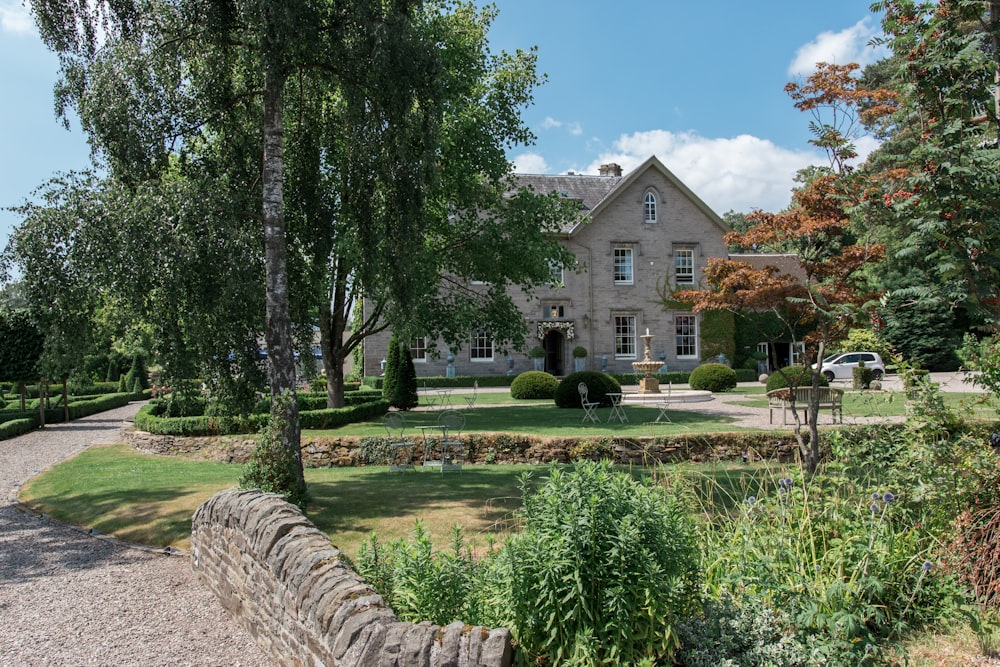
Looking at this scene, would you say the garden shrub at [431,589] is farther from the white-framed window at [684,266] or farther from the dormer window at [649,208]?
the dormer window at [649,208]

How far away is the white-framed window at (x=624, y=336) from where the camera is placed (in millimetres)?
34734

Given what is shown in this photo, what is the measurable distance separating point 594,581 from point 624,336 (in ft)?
105

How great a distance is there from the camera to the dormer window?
116ft

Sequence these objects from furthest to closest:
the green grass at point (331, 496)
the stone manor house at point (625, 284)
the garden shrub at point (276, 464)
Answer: the stone manor house at point (625, 284), the green grass at point (331, 496), the garden shrub at point (276, 464)

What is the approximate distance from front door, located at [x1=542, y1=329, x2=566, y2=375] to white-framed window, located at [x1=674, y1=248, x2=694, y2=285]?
277 inches

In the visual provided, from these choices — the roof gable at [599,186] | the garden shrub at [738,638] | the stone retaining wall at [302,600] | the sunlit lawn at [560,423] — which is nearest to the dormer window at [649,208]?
the roof gable at [599,186]

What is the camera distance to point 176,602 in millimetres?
6250

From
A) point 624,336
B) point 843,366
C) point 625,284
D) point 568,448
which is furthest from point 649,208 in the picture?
point 568,448

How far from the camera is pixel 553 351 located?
117 feet

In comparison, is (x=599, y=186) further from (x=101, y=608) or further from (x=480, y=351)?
(x=101, y=608)

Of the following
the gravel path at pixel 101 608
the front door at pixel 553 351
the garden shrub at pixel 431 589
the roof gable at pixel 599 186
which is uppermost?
the roof gable at pixel 599 186

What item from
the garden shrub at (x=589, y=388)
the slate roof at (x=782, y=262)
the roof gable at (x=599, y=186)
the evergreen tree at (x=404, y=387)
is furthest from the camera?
the slate roof at (x=782, y=262)

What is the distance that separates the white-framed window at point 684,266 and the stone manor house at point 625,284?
0.05 metres

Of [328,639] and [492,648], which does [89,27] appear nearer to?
[328,639]
